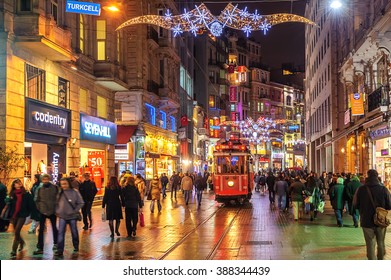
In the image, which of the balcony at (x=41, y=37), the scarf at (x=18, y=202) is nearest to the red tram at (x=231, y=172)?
the balcony at (x=41, y=37)

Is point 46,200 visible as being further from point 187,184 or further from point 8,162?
point 187,184

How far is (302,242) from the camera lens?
14.6 m

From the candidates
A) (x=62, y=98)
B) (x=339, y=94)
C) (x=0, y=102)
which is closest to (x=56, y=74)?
(x=62, y=98)

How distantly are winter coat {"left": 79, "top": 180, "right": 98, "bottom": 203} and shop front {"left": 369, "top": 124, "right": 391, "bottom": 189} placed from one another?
15244 millimetres

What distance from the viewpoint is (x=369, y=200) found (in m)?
10.5

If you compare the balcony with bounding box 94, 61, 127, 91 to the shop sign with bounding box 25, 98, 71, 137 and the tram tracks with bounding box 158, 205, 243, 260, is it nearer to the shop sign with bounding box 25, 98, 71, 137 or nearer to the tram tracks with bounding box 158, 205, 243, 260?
the shop sign with bounding box 25, 98, 71, 137

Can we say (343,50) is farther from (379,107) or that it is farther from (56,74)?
(56,74)

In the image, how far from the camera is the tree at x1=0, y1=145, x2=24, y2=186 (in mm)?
18891

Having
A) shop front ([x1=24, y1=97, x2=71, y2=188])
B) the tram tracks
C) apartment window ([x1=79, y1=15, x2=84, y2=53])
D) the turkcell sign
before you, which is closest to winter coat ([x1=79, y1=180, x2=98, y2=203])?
the tram tracks

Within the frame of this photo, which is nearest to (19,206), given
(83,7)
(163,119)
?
(83,7)

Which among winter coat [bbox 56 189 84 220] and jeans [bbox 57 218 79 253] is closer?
jeans [bbox 57 218 79 253]

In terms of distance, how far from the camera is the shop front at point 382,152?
28425 mm

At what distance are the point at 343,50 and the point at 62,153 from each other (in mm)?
22845

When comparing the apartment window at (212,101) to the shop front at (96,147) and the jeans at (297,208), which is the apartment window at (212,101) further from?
the jeans at (297,208)
